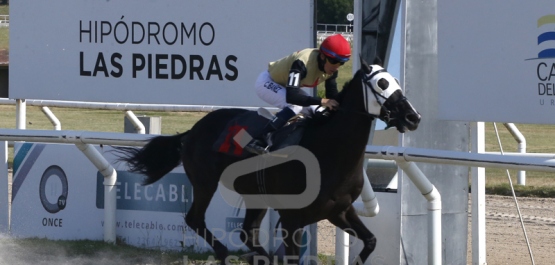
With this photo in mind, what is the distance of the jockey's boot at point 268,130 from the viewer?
5369mm

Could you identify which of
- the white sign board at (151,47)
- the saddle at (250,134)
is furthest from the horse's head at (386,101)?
the white sign board at (151,47)

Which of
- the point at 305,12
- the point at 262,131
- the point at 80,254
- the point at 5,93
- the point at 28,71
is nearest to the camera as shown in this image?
the point at 262,131

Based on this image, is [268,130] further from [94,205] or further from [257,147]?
[94,205]

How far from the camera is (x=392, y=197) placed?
6.05 metres

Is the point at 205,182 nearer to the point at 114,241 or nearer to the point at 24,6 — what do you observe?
the point at 114,241

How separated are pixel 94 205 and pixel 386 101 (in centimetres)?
347

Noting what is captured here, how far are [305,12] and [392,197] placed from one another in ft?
5.00

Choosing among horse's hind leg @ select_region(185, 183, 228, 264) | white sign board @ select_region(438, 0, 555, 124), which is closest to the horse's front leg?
horse's hind leg @ select_region(185, 183, 228, 264)

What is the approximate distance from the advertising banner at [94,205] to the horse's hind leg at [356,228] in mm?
1639

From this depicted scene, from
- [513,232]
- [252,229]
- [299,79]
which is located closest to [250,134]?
[299,79]

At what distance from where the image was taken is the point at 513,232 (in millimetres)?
7785

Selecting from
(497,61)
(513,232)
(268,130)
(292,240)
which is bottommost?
(513,232)

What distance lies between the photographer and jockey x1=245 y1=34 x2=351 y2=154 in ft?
16.7

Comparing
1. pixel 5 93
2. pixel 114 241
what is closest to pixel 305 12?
pixel 114 241
